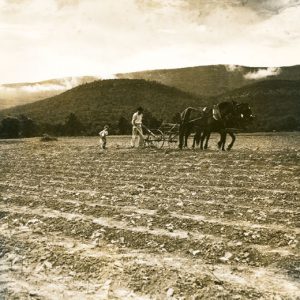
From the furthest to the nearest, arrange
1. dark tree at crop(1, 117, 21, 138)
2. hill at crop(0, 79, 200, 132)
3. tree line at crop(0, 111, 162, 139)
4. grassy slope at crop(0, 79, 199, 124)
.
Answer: grassy slope at crop(0, 79, 199, 124)
hill at crop(0, 79, 200, 132)
tree line at crop(0, 111, 162, 139)
dark tree at crop(1, 117, 21, 138)

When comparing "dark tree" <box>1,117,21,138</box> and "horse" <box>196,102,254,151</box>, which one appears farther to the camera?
"dark tree" <box>1,117,21,138</box>

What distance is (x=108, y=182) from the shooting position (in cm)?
1421

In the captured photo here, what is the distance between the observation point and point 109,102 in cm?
10762

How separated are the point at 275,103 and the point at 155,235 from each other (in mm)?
73425

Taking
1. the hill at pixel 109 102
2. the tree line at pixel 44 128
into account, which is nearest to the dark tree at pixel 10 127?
the tree line at pixel 44 128

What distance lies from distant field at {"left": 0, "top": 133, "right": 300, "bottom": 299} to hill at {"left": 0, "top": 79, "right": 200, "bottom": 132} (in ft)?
223

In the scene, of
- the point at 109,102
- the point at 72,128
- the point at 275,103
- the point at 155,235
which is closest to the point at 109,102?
the point at 109,102

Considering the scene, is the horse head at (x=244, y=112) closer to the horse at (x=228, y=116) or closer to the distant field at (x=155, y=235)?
the horse at (x=228, y=116)

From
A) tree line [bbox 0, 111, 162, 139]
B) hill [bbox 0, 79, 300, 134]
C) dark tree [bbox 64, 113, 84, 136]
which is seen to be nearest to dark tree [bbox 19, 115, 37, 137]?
tree line [bbox 0, 111, 162, 139]

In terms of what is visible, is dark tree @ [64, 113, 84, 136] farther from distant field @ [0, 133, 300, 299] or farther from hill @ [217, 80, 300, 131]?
distant field @ [0, 133, 300, 299]

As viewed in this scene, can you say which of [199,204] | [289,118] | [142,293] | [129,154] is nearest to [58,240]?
[142,293]

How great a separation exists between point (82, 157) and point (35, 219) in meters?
11.5

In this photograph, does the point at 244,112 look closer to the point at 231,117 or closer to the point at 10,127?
the point at 231,117

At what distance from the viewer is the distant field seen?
22.5 ft
